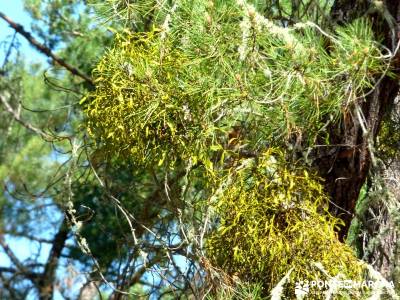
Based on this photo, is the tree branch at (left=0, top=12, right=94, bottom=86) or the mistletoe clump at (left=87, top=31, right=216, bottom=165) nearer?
the mistletoe clump at (left=87, top=31, right=216, bottom=165)

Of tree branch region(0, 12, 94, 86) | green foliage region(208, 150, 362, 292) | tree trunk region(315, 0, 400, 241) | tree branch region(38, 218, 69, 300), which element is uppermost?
tree branch region(0, 12, 94, 86)

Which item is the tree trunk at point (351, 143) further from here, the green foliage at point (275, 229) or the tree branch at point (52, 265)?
the tree branch at point (52, 265)

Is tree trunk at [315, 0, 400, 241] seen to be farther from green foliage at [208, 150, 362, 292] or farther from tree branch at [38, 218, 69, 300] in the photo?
tree branch at [38, 218, 69, 300]

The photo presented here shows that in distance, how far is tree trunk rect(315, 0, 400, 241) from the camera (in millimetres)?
1848

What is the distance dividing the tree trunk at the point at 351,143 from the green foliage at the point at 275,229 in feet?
0.34

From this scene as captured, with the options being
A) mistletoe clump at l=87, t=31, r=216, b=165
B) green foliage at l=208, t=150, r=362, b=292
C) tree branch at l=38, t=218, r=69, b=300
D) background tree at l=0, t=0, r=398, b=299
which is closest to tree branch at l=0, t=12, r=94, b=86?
tree branch at l=38, t=218, r=69, b=300

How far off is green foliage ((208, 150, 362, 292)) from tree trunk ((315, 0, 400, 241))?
4.1 inches

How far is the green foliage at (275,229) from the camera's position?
1666 mm

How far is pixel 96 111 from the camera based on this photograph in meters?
1.83

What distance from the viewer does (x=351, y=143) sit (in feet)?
6.10

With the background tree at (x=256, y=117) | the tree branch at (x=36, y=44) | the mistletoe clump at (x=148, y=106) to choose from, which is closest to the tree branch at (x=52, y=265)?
the tree branch at (x=36, y=44)

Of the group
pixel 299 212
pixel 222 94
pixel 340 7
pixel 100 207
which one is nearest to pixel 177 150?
pixel 222 94

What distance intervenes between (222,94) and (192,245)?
1.13 feet

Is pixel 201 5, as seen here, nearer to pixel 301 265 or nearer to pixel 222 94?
pixel 222 94
